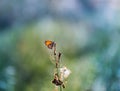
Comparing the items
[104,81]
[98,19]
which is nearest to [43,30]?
[98,19]

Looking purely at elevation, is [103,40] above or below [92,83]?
above

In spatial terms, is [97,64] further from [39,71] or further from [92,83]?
[39,71]

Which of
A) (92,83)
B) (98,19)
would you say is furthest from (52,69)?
(98,19)

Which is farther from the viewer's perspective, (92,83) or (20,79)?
(20,79)

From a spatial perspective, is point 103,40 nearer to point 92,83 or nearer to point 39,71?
point 92,83

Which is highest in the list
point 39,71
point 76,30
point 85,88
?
point 76,30

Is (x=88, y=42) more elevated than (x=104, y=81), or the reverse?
(x=88, y=42)
